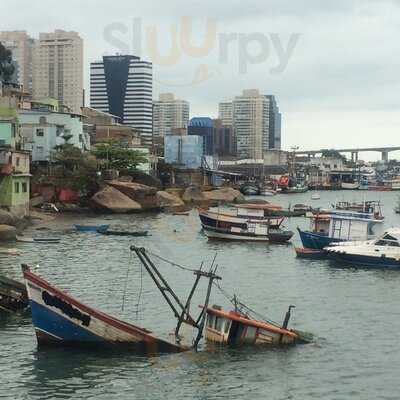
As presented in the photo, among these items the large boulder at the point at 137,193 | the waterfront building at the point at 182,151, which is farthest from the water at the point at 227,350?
the waterfront building at the point at 182,151

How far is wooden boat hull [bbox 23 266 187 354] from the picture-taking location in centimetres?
2450

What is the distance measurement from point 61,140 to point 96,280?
176 feet

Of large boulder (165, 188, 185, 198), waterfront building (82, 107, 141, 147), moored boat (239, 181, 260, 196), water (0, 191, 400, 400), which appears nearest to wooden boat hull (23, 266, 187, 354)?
water (0, 191, 400, 400)

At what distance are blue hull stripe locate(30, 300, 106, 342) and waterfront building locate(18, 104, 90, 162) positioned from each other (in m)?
63.1

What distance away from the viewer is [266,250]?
5650cm

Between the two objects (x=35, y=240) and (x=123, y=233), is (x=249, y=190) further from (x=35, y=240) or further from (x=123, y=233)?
(x=35, y=240)

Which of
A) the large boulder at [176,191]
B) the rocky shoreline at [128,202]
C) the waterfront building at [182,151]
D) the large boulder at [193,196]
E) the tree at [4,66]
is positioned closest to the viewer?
the rocky shoreline at [128,202]

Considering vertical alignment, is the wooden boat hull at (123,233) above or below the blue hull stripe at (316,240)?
below

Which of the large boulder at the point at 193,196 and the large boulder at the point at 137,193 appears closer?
the large boulder at the point at 137,193

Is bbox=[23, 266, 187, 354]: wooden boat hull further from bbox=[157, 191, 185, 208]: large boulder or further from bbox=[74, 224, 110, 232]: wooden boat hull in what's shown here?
bbox=[157, 191, 185, 208]: large boulder

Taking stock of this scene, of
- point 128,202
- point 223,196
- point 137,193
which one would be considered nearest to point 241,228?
point 128,202

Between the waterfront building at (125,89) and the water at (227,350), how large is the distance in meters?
91.1

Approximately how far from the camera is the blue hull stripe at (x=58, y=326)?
2472cm

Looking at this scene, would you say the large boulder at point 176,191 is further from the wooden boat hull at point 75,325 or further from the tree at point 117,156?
the wooden boat hull at point 75,325
